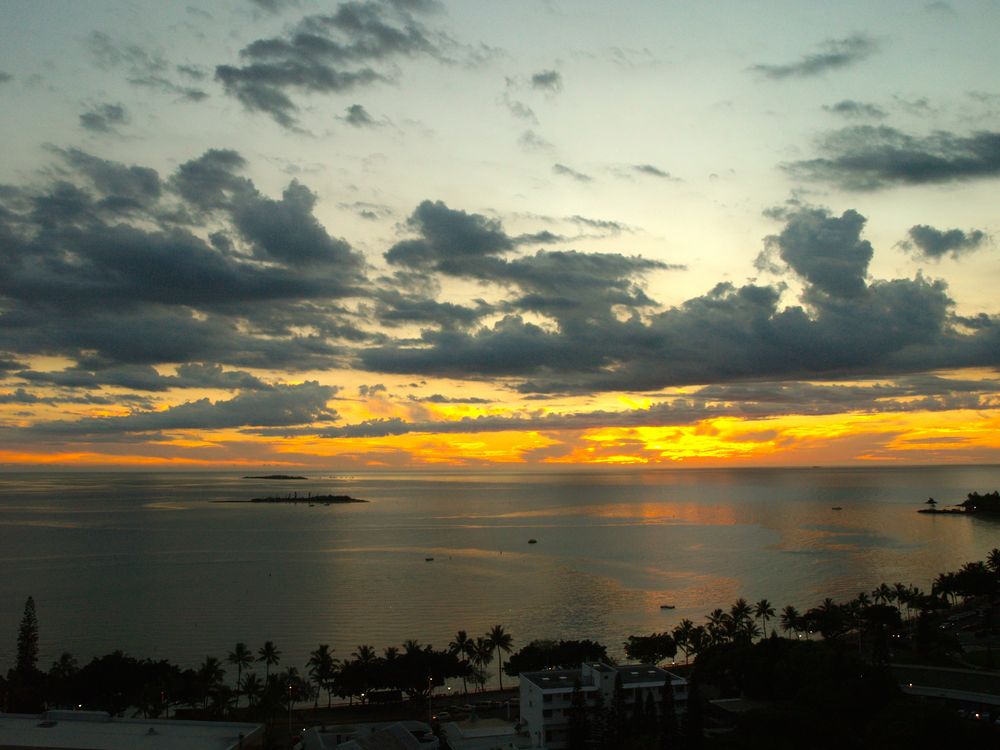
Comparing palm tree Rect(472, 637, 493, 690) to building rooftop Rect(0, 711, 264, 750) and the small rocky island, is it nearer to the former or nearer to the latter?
building rooftop Rect(0, 711, 264, 750)

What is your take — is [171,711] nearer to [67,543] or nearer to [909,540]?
[67,543]

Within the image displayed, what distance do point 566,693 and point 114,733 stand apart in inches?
853

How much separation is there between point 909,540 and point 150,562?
416ft

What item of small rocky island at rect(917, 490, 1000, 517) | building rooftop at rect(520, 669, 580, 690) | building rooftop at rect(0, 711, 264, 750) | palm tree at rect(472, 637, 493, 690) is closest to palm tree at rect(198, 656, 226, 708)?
building rooftop at rect(0, 711, 264, 750)

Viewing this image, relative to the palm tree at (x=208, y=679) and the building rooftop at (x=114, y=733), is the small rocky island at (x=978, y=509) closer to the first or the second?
the palm tree at (x=208, y=679)

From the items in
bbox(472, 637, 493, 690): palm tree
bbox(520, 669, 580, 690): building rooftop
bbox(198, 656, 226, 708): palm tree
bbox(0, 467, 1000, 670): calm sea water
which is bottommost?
bbox(0, 467, 1000, 670): calm sea water

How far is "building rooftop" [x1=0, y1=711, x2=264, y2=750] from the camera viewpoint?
112 ft

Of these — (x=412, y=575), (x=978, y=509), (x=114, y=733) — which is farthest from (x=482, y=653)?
(x=978, y=509)

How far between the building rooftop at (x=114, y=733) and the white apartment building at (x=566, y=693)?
1354 cm

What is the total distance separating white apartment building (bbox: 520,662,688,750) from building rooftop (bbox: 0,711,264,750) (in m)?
13.5

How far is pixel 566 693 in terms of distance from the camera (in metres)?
40.0

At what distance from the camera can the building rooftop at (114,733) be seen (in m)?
34.3

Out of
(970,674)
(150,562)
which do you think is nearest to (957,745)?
(970,674)

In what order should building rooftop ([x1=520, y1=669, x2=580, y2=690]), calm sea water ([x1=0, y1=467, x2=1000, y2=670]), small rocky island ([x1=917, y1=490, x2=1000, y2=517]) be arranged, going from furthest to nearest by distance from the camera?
small rocky island ([x1=917, y1=490, x2=1000, y2=517]), calm sea water ([x1=0, y1=467, x2=1000, y2=670]), building rooftop ([x1=520, y1=669, x2=580, y2=690])
